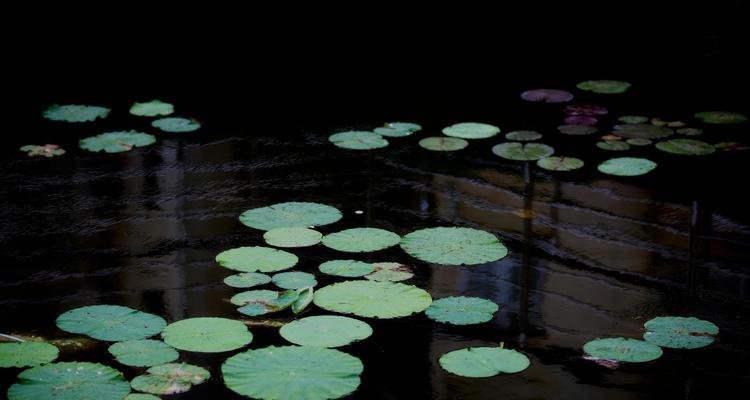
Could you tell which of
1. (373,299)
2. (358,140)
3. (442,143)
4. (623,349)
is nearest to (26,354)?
(373,299)

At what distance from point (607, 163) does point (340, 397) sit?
202 centimetres

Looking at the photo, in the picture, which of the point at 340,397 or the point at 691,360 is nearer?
the point at 340,397

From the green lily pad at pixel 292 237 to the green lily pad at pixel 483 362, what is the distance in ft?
2.64

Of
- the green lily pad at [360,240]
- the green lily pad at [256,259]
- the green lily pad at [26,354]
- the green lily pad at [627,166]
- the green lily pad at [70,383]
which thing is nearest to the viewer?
the green lily pad at [70,383]

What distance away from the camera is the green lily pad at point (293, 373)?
2295mm

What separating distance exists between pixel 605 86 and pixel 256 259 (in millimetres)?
2685

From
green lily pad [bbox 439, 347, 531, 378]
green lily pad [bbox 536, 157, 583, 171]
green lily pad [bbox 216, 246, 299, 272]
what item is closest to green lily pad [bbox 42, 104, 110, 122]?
green lily pad [bbox 216, 246, 299, 272]

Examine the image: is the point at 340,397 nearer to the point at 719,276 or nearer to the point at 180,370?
the point at 180,370

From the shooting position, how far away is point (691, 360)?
2.52m

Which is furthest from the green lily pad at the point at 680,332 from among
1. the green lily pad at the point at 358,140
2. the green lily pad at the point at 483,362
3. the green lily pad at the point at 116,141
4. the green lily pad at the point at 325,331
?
the green lily pad at the point at 116,141

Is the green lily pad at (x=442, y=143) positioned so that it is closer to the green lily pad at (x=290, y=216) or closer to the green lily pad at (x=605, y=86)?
the green lily pad at (x=290, y=216)

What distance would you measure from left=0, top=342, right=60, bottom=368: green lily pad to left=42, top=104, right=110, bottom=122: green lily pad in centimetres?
212

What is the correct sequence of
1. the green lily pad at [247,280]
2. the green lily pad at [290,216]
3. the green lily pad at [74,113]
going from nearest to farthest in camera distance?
the green lily pad at [247,280]
the green lily pad at [290,216]
the green lily pad at [74,113]

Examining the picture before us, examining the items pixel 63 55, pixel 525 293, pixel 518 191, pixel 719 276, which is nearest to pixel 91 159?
pixel 63 55
